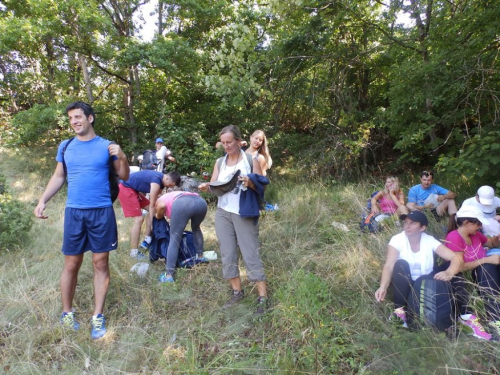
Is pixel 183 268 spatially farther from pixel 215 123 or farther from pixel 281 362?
pixel 215 123

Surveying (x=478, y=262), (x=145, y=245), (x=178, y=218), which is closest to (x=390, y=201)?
(x=478, y=262)

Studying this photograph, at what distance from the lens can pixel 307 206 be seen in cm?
539

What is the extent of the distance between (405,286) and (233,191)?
168cm

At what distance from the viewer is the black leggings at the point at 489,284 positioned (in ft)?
8.23

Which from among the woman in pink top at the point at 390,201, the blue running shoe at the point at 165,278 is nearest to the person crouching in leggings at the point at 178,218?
the blue running shoe at the point at 165,278

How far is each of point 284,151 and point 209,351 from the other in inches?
262

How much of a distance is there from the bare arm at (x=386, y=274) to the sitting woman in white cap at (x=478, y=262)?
0.57 meters

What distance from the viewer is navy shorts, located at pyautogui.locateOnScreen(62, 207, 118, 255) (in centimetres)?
253

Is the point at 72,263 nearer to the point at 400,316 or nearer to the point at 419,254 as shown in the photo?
the point at 400,316

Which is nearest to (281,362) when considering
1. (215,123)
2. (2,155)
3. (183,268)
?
(183,268)

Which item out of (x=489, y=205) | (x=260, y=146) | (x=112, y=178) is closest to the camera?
(x=112, y=178)

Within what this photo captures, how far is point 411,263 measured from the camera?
2.82 metres

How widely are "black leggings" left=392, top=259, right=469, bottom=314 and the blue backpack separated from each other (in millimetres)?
2093

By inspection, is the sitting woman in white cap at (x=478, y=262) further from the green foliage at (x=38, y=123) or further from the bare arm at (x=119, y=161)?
the green foliage at (x=38, y=123)
